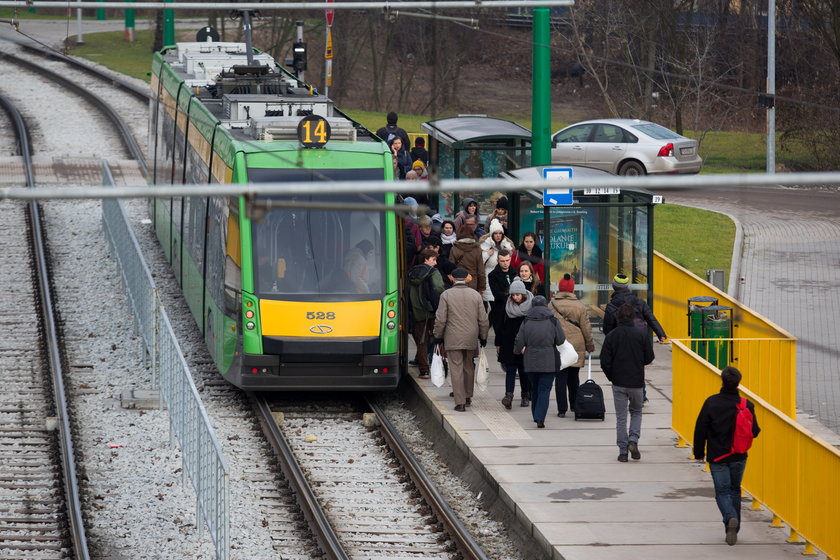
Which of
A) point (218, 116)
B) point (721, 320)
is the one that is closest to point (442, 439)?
point (721, 320)

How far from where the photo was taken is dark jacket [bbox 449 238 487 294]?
58.4 feet

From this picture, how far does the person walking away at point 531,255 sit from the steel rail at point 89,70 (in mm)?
23146

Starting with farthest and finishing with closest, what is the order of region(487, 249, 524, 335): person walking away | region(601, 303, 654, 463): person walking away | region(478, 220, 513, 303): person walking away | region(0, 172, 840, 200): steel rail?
region(478, 220, 513, 303): person walking away < region(487, 249, 524, 335): person walking away < region(601, 303, 654, 463): person walking away < region(0, 172, 840, 200): steel rail

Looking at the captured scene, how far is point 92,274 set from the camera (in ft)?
78.5

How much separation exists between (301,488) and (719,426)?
416 centimetres

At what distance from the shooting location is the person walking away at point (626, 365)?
14172mm

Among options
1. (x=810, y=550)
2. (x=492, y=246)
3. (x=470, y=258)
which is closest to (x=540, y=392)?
(x=470, y=258)

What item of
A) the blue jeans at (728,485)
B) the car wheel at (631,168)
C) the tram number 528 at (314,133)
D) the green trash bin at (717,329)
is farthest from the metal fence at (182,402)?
the car wheel at (631,168)

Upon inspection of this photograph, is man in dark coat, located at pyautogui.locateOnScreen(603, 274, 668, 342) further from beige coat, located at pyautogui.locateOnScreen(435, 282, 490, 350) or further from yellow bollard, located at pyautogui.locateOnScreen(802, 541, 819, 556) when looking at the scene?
yellow bollard, located at pyautogui.locateOnScreen(802, 541, 819, 556)

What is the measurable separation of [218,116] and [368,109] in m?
35.6

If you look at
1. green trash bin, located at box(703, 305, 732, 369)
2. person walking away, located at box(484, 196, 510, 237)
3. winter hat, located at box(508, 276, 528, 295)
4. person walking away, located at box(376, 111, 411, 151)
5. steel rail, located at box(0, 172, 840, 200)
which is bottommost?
green trash bin, located at box(703, 305, 732, 369)

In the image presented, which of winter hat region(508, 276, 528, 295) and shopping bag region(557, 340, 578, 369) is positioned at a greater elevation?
winter hat region(508, 276, 528, 295)

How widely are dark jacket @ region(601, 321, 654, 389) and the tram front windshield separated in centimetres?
344

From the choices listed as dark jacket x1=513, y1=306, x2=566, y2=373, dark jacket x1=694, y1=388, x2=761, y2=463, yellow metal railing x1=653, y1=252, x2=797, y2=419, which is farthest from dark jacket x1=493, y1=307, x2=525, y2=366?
dark jacket x1=694, y1=388, x2=761, y2=463
